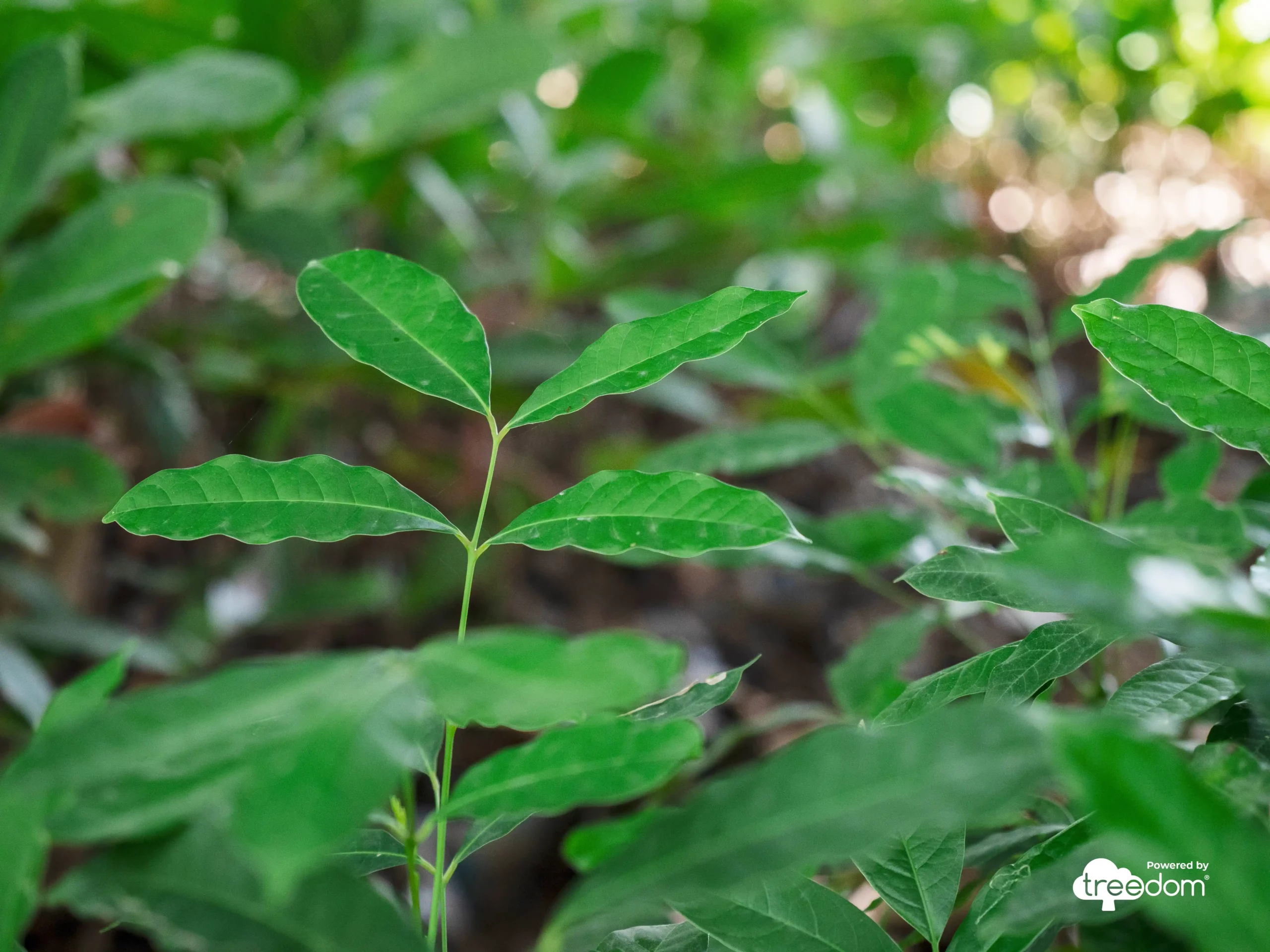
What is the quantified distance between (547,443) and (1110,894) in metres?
1.15

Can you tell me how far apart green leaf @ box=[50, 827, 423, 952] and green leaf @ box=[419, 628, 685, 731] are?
0.05 metres

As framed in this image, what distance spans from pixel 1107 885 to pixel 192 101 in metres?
0.81

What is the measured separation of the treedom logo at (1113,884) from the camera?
0.83 feet

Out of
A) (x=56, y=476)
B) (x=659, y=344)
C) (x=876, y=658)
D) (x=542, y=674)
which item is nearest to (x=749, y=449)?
(x=876, y=658)

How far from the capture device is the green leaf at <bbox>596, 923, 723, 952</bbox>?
1.08ft

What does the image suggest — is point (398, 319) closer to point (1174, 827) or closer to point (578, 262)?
point (1174, 827)

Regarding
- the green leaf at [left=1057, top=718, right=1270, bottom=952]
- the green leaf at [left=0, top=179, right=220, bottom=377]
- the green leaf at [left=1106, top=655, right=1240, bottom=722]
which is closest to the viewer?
the green leaf at [left=1057, top=718, right=1270, bottom=952]

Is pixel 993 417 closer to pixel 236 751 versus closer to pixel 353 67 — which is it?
pixel 236 751

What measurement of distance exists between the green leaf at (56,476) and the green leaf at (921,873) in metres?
0.63

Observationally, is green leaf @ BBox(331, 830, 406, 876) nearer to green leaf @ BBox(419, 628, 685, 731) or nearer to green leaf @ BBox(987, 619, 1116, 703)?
green leaf @ BBox(419, 628, 685, 731)

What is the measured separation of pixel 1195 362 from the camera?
1.07 feet

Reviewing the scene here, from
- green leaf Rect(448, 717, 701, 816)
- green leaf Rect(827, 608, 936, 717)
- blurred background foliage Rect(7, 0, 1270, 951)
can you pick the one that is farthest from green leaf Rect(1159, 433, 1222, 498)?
green leaf Rect(448, 717, 701, 816)

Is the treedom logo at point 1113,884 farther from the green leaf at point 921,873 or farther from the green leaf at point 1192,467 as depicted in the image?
the green leaf at point 1192,467

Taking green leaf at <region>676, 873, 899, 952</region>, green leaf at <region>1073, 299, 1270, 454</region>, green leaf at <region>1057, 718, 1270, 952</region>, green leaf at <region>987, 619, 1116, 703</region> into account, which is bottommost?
green leaf at <region>676, 873, 899, 952</region>
